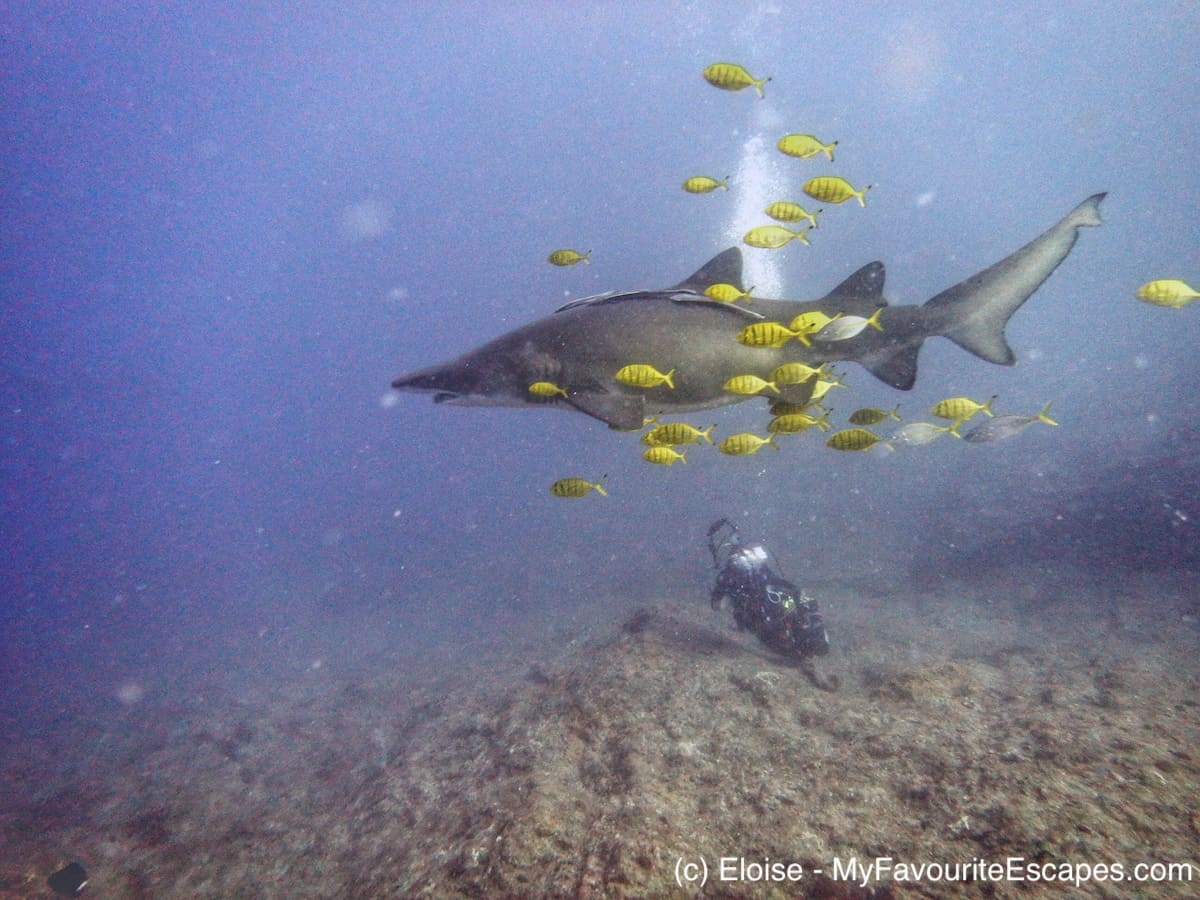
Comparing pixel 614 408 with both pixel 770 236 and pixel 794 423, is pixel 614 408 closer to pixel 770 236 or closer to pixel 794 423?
pixel 794 423

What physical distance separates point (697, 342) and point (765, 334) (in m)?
0.56

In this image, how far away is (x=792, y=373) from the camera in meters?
4.29

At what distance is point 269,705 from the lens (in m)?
14.1

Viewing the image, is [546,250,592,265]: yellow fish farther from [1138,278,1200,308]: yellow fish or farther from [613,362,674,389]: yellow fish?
[1138,278,1200,308]: yellow fish

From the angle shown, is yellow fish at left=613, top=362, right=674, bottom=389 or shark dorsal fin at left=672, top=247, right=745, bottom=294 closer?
yellow fish at left=613, top=362, right=674, bottom=389

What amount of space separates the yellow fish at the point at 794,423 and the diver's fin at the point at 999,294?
1263 millimetres

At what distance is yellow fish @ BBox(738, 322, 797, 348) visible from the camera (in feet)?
13.2

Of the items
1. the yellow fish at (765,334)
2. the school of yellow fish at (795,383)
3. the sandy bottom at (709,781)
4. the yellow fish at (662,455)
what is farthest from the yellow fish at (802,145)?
the sandy bottom at (709,781)

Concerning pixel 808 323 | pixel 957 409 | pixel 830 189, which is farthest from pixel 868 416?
pixel 830 189

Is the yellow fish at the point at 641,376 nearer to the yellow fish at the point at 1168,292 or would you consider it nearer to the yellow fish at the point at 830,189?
the yellow fish at the point at 830,189

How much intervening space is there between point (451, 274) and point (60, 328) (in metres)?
85.1

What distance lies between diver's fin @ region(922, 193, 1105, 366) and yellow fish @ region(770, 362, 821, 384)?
133 cm

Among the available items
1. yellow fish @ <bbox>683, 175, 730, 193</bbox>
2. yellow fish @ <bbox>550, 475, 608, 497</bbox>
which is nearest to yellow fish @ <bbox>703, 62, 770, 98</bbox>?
yellow fish @ <bbox>683, 175, 730, 193</bbox>

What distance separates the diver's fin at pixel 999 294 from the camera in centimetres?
407
